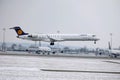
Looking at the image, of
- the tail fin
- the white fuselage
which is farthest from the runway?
the tail fin

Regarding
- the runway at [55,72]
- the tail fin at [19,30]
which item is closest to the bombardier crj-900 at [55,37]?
the tail fin at [19,30]

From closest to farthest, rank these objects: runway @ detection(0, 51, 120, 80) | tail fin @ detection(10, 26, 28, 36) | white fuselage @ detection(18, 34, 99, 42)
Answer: runway @ detection(0, 51, 120, 80)
white fuselage @ detection(18, 34, 99, 42)
tail fin @ detection(10, 26, 28, 36)

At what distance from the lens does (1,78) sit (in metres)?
20.9

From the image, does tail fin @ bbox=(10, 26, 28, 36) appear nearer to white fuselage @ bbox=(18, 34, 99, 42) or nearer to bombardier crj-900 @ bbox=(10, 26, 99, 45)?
bombardier crj-900 @ bbox=(10, 26, 99, 45)

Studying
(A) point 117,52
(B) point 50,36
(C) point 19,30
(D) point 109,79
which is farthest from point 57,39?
(D) point 109,79

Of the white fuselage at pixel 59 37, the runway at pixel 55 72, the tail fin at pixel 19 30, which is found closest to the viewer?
the runway at pixel 55 72

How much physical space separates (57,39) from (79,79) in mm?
113173

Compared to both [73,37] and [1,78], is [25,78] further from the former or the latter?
[73,37]

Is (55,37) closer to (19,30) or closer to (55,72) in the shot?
(19,30)

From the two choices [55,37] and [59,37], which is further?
[55,37]

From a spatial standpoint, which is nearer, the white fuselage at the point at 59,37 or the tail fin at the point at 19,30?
the white fuselage at the point at 59,37

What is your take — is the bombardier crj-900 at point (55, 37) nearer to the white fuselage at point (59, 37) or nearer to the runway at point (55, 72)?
the white fuselage at point (59, 37)

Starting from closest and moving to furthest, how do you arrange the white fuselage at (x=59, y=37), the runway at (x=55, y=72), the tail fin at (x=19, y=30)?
the runway at (x=55, y=72) < the white fuselage at (x=59, y=37) < the tail fin at (x=19, y=30)

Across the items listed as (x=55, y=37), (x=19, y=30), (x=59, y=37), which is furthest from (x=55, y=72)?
(x=19, y=30)
